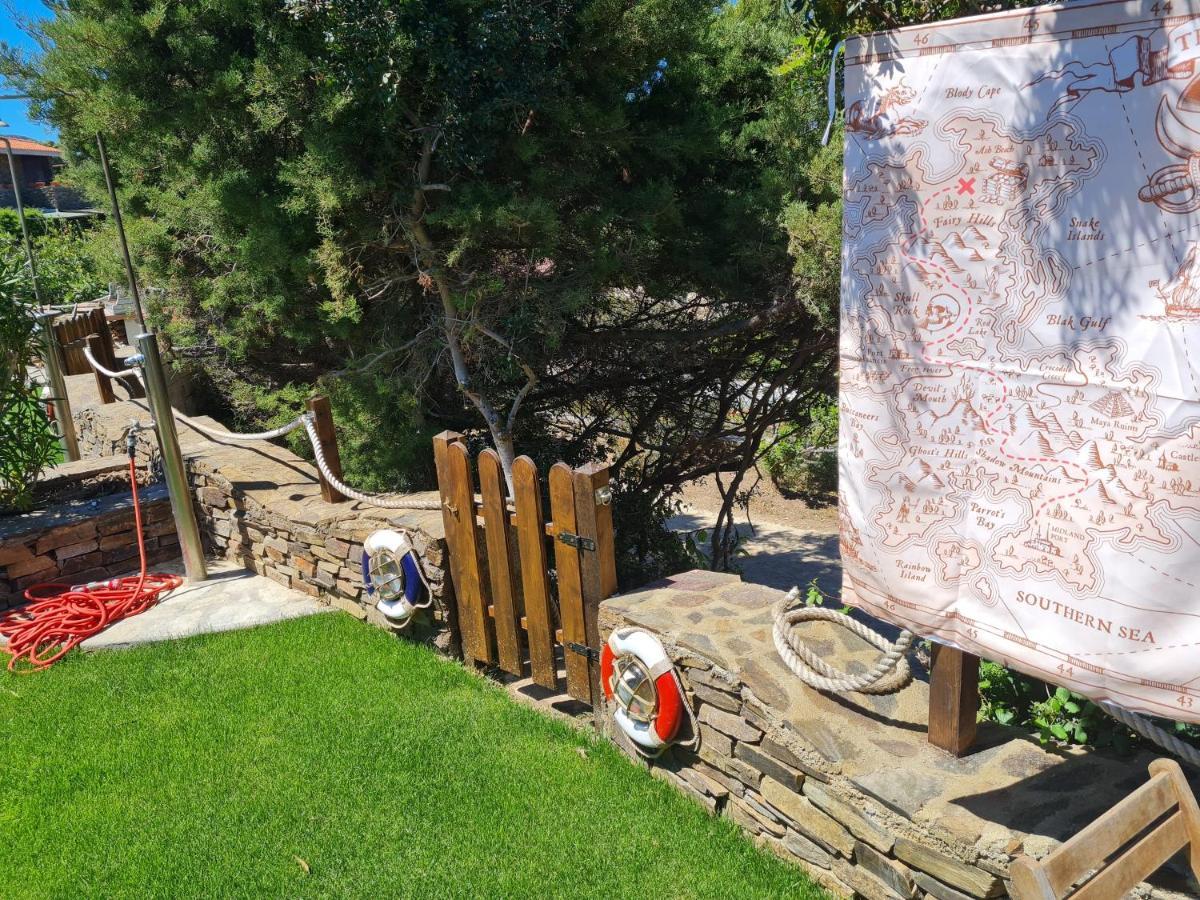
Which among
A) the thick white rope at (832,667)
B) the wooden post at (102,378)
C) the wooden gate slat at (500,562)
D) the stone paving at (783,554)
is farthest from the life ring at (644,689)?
the wooden post at (102,378)

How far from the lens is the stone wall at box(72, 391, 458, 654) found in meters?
5.20

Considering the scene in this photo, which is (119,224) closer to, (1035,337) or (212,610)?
(212,610)

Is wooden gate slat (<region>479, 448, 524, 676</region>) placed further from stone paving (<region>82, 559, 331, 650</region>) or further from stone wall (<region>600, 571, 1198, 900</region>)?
stone paving (<region>82, 559, 331, 650</region>)

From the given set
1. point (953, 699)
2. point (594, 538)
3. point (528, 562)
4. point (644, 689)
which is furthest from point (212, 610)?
point (953, 699)

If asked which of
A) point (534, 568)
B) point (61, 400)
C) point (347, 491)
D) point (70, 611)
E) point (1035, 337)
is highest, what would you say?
point (1035, 337)

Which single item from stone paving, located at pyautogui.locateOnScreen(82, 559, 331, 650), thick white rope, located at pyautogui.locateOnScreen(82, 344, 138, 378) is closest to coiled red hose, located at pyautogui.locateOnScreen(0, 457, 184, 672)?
stone paving, located at pyautogui.locateOnScreen(82, 559, 331, 650)

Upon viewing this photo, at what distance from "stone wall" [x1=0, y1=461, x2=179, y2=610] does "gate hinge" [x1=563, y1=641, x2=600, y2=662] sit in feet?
12.6

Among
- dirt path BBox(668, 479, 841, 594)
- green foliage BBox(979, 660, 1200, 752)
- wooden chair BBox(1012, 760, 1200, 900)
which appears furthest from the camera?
dirt path BBox(668, 479, 841, 594)

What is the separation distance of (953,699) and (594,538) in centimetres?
161

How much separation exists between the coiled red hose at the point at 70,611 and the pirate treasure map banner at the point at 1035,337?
482cm

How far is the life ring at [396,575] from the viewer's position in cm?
511

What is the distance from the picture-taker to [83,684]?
5004 mm

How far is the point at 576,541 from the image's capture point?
412 centimetres

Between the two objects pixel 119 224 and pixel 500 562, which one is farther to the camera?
pixel 119 224
